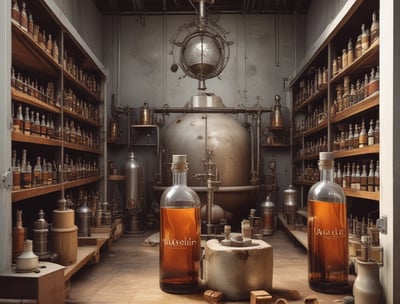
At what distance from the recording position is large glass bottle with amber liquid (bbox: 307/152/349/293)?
186 cm

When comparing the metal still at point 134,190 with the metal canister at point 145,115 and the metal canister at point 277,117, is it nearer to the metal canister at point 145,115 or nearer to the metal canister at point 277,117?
the metal canister at point 145,115

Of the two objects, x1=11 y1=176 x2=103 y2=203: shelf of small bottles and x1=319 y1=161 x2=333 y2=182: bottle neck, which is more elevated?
x1=319 y1=161 x2=333 y2=182: bottle neck

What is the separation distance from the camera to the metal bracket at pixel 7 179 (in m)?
2.07

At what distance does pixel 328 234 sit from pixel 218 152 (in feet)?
11.1

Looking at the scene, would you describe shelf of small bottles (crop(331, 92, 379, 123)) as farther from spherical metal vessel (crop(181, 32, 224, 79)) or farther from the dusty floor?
spherical metal vessel (crop(181, 32, 224, 79))

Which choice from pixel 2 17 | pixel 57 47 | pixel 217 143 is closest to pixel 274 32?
pixel 217 143

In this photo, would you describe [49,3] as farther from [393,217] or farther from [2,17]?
[393,217]

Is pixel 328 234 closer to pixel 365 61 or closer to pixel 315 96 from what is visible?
pixel 365 61

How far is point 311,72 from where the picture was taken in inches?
212

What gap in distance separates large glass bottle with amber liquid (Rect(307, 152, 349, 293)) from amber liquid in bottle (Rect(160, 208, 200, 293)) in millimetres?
518

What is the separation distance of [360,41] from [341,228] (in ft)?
6.70

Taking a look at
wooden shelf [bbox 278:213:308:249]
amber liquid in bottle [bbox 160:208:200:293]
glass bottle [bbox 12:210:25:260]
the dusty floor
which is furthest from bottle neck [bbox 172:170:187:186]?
wooden shelf [bbox 278:213:308:249]

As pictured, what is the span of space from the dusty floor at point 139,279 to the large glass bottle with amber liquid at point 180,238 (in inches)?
2.5

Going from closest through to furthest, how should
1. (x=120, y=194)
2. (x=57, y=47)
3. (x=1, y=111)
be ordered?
(x=1, y=111)
(x=57, y=47)
(x=120, y=194)
